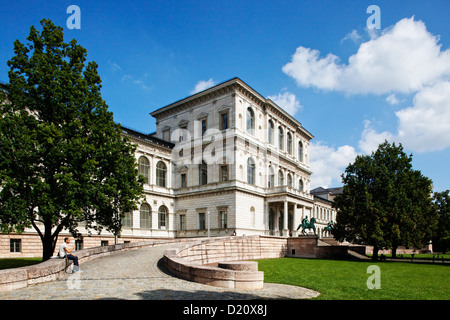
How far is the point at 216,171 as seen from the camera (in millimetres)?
46000

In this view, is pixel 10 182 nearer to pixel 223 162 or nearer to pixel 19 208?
pixel 19 208

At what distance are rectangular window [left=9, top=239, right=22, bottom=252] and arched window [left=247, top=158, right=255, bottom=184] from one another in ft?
86.7

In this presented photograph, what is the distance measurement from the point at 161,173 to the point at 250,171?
39.6 ft

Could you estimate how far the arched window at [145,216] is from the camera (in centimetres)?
4422

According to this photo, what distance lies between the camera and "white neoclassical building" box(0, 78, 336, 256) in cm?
4431

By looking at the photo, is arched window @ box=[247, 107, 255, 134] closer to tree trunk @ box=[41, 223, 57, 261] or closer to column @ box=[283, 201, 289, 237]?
column @ box=[283, 201, 289, 237]

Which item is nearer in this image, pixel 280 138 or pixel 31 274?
pixel 31 274

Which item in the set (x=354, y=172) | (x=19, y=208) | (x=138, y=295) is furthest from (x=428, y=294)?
(x=354, y=172)

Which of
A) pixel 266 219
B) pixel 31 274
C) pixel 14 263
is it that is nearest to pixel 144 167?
pixel 266 219

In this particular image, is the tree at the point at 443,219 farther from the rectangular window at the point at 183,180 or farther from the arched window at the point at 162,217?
the arched window at the point at 162,217

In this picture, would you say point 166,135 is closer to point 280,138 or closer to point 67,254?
point 280,138

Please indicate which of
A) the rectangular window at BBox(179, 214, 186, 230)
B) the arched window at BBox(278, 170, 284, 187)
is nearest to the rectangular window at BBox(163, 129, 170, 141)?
the rectangular window at BBox(179, 214, 186, 230)

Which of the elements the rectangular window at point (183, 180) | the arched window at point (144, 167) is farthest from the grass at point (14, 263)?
the rectangular window at point (183, 180)

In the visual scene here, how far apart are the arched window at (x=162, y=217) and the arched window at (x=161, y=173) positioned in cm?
326
